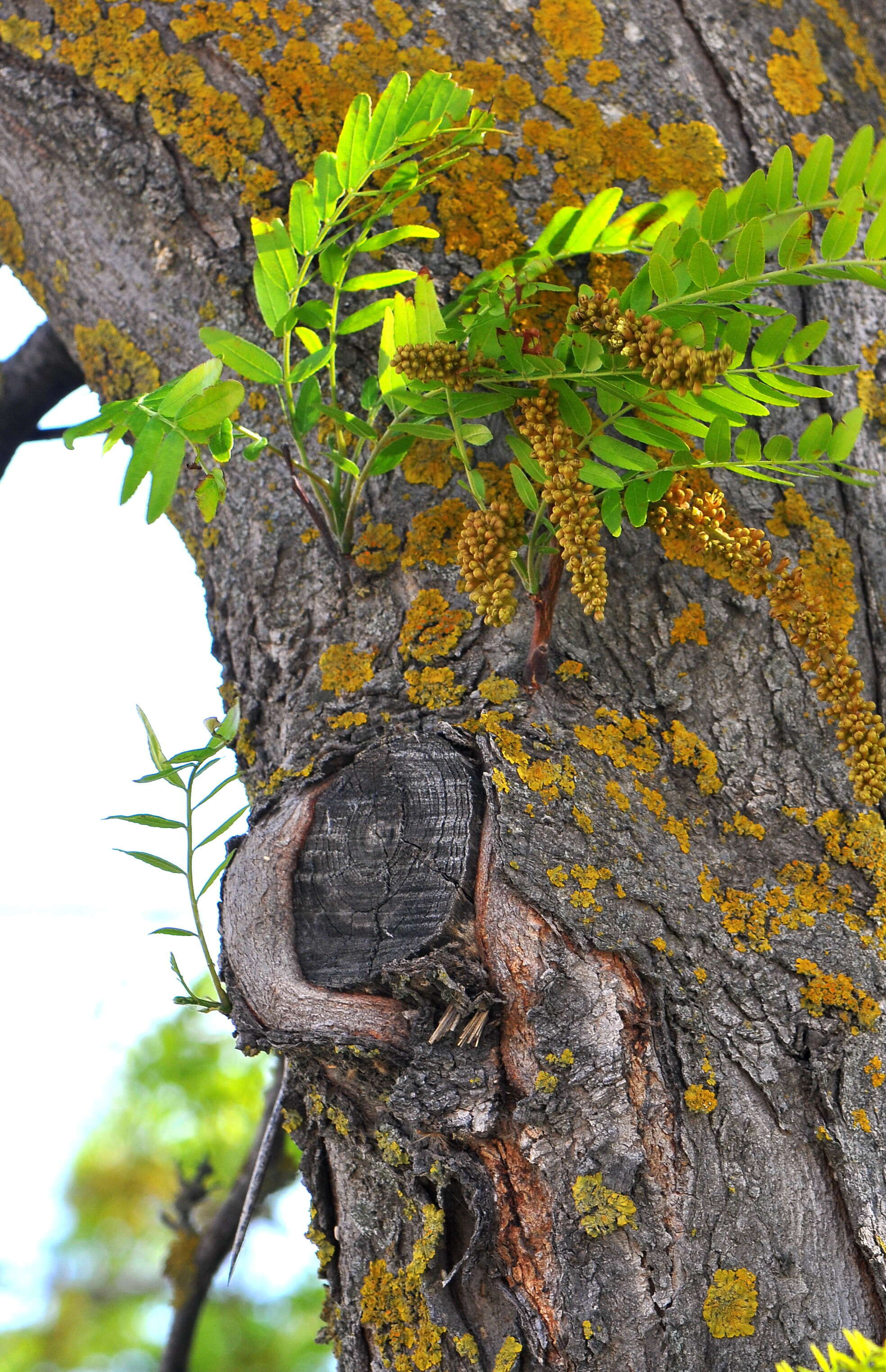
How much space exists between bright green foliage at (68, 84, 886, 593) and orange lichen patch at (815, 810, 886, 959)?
434 millimetres

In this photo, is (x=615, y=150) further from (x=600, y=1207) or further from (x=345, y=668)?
(x=600, y=1207)

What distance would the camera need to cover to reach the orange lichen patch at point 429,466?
1.35 m

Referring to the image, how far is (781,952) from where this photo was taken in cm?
111

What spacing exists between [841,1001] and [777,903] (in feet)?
0.41

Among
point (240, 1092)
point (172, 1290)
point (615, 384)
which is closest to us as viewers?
point (615, 384)

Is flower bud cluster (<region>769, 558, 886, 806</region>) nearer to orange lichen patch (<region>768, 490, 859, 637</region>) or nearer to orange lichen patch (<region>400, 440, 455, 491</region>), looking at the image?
orange lichen patch (<region>768, 490, 859, 637</region>)

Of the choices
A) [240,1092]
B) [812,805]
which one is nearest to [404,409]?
[812,805]

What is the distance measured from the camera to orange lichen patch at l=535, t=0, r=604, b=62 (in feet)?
5.28

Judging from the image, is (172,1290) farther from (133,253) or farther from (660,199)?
(660,199)

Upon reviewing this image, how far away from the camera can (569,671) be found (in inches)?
48.5

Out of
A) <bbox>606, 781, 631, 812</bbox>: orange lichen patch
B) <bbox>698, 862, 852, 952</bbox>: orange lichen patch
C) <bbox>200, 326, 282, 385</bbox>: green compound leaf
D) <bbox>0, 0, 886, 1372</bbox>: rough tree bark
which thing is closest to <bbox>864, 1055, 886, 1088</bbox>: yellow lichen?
<bbox>0, 0, 886, 1372</bbox>: rough tree bark

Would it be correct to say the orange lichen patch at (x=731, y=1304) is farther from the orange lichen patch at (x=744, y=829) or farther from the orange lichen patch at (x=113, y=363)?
the orange lichen patch at (x=113, y=363)

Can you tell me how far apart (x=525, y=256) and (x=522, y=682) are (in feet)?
1.77

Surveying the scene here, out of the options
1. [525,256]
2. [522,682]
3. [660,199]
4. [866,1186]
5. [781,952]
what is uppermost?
[660,199]
